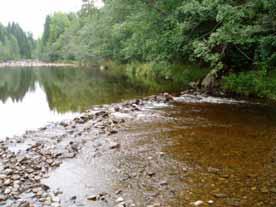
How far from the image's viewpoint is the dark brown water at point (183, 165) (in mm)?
7301

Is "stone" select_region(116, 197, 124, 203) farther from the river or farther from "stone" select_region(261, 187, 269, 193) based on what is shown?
"stone" select_region(261, 187, 269, 193)

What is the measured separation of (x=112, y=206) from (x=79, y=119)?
8.65 m

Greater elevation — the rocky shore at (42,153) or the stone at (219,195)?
the stone at (219,195)

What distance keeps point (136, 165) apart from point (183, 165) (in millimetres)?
1067

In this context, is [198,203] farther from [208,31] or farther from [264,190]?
[208,31]

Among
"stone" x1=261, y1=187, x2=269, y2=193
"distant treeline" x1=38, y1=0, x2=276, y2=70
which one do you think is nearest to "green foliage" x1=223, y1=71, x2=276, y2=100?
"distant treeline" x1=38, y1=0, x2=276, y2=70

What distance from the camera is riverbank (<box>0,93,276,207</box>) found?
7.29 m

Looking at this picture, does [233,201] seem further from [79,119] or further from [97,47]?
[97,47]

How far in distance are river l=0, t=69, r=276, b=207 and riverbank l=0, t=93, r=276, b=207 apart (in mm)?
18

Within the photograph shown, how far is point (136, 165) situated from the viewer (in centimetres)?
917

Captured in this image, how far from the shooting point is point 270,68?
66.7 feet

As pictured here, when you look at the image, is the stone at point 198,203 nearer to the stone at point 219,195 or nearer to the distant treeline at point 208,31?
the stone at point 219,195

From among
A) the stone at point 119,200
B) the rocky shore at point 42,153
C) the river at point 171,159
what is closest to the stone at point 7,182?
the rocky shore at point 42,153

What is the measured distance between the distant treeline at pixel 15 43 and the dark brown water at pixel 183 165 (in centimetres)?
13265
